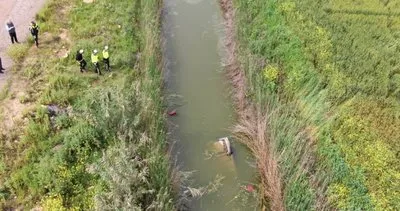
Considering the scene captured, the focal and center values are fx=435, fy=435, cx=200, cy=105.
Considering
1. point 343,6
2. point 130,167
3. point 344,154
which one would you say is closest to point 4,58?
point 130,167

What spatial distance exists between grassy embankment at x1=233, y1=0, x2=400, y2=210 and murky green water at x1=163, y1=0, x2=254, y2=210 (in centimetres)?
171

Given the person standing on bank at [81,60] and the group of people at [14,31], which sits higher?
the group of people at [14,31]

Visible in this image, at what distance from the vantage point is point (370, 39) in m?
21.1

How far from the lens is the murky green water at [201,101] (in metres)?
16.8

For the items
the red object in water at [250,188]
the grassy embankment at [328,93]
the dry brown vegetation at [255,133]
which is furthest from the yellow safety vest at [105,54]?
the red object in water at [250,188]

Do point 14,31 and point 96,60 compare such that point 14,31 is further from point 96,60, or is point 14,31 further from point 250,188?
point 250,188

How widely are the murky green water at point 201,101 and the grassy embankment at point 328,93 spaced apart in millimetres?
1714

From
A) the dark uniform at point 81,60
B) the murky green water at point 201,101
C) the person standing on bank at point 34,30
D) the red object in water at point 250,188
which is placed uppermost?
the person standing on bank at point 34,30

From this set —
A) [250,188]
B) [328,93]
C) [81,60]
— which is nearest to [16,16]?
[81,60]

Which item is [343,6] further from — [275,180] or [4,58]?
[4,58]

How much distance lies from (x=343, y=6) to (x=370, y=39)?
304 cm

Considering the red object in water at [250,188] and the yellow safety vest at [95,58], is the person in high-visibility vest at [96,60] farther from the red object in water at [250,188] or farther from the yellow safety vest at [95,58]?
the red object in water at [250,188]

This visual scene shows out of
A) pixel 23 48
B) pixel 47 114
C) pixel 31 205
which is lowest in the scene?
pixel 31 205

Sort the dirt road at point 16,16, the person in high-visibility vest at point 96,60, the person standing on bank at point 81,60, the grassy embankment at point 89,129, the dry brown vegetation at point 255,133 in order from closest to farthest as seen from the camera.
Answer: the grassy embankment at point 89,129
the dry brown vegetation at point 255,133
the person in high-visibility vest at point 96,60
the person standing on bank at point 81,60
the dirt road at point 16,16
